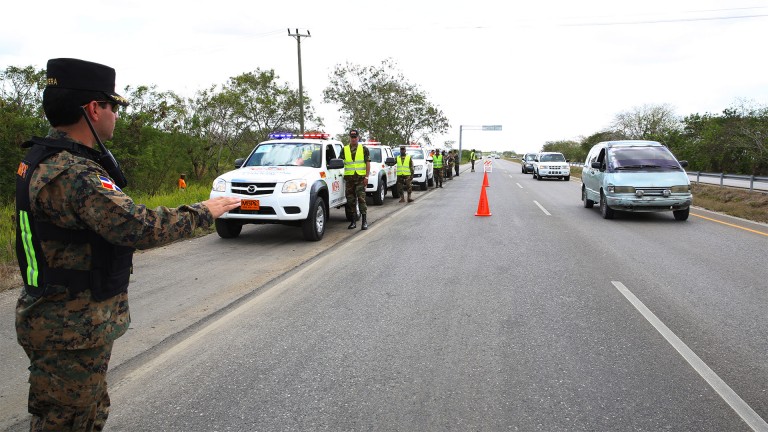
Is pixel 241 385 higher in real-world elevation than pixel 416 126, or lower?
lower

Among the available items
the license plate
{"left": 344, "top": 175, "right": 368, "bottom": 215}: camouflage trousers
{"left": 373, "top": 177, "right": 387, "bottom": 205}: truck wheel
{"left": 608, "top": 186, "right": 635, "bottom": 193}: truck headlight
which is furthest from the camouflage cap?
{"left": 373, "top": 177, "right": 387, "bottom": 205}: truck wheel

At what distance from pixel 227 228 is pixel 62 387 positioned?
757 centimetres

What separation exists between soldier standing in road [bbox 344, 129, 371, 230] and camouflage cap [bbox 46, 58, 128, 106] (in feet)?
28.2

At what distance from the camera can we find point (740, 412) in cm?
317

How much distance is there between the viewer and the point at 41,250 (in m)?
1.97

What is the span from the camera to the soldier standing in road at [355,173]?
1072 centimetres

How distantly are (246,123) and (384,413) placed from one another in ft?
91.2

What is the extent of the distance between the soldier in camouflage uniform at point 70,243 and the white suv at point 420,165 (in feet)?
64.7

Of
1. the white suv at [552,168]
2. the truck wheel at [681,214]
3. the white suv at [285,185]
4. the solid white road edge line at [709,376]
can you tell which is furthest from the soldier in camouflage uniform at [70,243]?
the white suv at [552,168]

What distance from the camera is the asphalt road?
10.5ft

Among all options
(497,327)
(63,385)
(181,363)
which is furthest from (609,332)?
(63,385)

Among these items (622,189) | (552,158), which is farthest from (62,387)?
(552,158)

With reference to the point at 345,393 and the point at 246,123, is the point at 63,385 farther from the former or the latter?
the point at 246,123

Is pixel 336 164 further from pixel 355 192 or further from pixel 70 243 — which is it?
pixel 70 243
